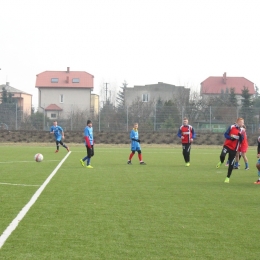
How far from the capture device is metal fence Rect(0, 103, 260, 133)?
48.1m

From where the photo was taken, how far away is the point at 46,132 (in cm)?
4769

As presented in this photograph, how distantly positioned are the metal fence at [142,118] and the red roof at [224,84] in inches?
1723

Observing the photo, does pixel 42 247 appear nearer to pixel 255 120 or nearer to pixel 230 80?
pixel 255 120

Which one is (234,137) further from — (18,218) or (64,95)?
(64,95)

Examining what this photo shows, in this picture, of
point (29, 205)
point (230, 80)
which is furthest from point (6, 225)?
point (230, 80)

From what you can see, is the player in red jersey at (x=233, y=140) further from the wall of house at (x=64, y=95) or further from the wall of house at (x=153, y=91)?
the wall of house at (x=64, y=95)

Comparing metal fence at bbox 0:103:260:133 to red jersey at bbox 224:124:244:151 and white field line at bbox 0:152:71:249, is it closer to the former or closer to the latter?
red jersey at bbox 224:124:244:151

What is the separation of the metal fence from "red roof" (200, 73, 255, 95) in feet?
144

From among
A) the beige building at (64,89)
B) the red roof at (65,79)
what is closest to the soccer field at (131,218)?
the beige building at (64,89)

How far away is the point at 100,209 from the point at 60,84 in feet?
263

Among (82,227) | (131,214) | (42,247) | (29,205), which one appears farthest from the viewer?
(29,205)

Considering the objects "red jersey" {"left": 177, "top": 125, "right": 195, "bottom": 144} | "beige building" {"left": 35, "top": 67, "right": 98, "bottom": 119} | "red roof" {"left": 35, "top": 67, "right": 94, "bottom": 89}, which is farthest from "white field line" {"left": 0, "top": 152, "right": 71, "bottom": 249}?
"red roof" {"left": 35, "top": 67, "right": 94, "bottom": 89}

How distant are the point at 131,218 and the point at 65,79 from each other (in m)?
82.1

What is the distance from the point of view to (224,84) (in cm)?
9538
